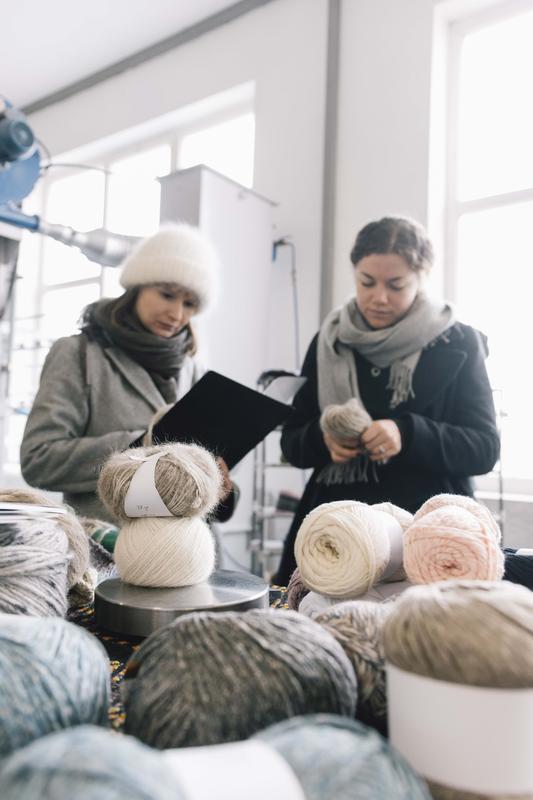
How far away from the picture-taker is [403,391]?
4.11 ft

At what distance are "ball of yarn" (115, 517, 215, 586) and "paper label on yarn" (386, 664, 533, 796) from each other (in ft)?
1.11

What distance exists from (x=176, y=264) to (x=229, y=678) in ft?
3.33

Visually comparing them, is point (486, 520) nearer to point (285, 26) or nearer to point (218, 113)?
point (285, 26)

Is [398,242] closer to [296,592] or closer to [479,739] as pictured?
[296,592]

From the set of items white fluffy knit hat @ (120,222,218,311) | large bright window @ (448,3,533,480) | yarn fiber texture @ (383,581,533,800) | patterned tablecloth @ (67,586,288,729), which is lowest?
patterned tablecloth @ (67,586,288,729)

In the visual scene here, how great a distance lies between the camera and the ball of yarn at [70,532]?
0.61 metres

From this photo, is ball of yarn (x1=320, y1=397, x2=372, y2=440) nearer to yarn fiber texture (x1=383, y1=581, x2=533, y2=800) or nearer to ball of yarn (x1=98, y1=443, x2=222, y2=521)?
ball of yarn (x1=98, y1=443, x2=222, y2=521)

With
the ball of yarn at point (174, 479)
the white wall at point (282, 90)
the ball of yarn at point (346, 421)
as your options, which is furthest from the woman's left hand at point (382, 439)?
the white wall at point (282, 90)

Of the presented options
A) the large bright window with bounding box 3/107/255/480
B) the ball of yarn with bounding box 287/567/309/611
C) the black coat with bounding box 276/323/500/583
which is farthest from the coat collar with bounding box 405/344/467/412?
the large bright window with bounding box 3/107/255/480

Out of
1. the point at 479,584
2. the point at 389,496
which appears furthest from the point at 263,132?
the point at 479,584

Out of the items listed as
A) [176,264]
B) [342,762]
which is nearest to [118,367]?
[176,264]

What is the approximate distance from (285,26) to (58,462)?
2632 millimetres

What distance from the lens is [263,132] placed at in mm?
3088

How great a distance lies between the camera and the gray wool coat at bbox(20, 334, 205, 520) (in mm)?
1131
